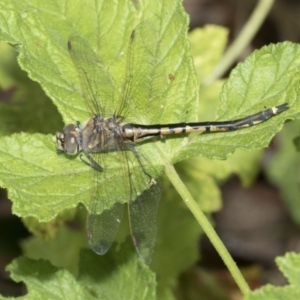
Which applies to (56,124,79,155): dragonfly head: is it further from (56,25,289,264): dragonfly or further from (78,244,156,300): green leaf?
(78,244,156,300): green leaf

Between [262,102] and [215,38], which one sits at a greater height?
[215,38]

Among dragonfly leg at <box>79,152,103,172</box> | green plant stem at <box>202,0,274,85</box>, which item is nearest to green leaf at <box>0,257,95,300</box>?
dragonfly leg at <box>79,152,103,172</box>

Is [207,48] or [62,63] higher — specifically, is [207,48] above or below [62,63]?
above

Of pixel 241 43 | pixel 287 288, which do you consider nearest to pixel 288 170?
pixel 241 43

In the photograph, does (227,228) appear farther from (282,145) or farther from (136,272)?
(136,272)

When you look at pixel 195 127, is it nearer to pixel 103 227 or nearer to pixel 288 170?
pixel 103 227

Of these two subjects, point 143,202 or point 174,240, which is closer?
point 143,202

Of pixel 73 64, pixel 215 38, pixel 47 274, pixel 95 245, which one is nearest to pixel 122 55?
pixel 73 64
